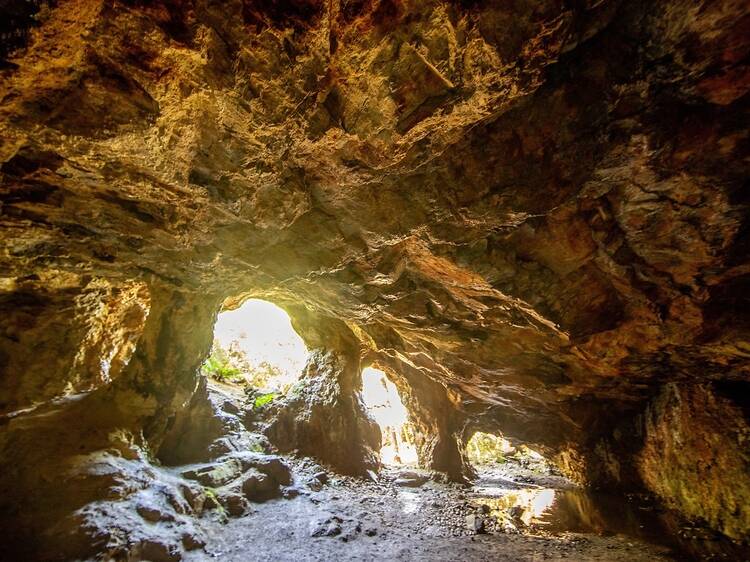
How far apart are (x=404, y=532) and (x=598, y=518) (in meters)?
4.10

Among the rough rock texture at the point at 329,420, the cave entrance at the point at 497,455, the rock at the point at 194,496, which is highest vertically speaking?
the rough rock texture at the point at 329,420

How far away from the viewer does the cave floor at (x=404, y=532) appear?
5.03m

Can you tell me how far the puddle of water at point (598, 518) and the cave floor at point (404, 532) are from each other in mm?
61

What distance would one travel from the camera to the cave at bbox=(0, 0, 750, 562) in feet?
9.36

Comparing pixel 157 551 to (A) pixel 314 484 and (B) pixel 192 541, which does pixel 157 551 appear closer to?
(B) pixel 192 541

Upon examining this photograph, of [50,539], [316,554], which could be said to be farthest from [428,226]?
[50,539]

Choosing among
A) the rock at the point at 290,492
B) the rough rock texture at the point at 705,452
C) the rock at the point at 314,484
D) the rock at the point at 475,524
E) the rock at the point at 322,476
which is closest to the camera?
the rough rock texture at the point at 705,452

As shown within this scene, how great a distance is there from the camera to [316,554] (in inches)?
197

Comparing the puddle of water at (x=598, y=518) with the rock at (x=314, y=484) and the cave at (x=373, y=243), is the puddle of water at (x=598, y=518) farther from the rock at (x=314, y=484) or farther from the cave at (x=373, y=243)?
the rock at (x=314, y=484)

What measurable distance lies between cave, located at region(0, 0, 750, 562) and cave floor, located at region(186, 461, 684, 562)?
0.08 meters

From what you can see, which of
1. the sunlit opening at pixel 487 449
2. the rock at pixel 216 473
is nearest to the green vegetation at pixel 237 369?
the rock at pixel 216 473

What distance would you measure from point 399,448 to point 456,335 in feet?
44.4

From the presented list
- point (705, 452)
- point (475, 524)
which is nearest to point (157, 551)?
point (475, 524)

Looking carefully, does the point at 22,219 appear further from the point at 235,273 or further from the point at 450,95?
the point at 450,95
